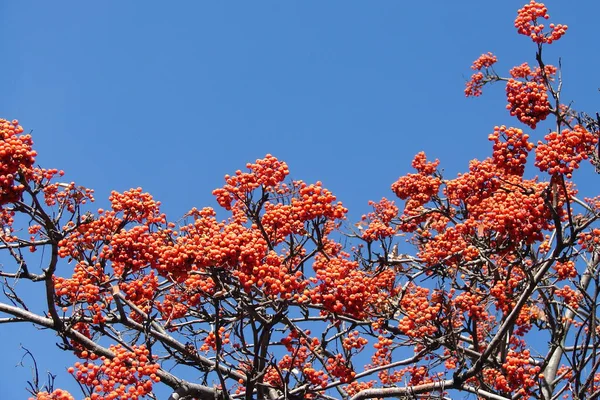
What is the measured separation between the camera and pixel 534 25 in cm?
867

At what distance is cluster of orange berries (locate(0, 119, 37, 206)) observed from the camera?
7219mm

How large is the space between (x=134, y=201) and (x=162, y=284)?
1.24 meters

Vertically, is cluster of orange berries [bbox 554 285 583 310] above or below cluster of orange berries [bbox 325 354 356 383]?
above

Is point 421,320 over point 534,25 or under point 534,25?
under

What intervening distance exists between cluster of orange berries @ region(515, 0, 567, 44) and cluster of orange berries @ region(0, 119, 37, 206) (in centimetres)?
651

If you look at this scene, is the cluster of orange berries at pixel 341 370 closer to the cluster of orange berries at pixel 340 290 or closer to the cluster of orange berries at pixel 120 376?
the cluster of orange berries at pixel 340 290

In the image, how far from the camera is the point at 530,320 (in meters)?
11.7

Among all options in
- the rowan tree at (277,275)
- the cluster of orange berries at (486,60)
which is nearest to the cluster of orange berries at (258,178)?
the rowan tree at (277,275)

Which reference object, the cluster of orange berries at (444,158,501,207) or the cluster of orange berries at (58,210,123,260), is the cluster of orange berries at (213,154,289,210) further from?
the cluster of orange berries at (444,158,501,207)

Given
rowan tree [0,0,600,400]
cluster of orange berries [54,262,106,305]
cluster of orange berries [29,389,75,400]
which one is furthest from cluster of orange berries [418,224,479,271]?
cluster of orange berries [29,389,75,400]

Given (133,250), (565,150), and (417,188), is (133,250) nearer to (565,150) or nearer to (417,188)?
(565,150)

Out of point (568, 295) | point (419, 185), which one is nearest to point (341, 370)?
point (568, 295)

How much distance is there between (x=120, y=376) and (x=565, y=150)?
5.58 meters

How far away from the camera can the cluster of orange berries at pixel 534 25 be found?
852cm
